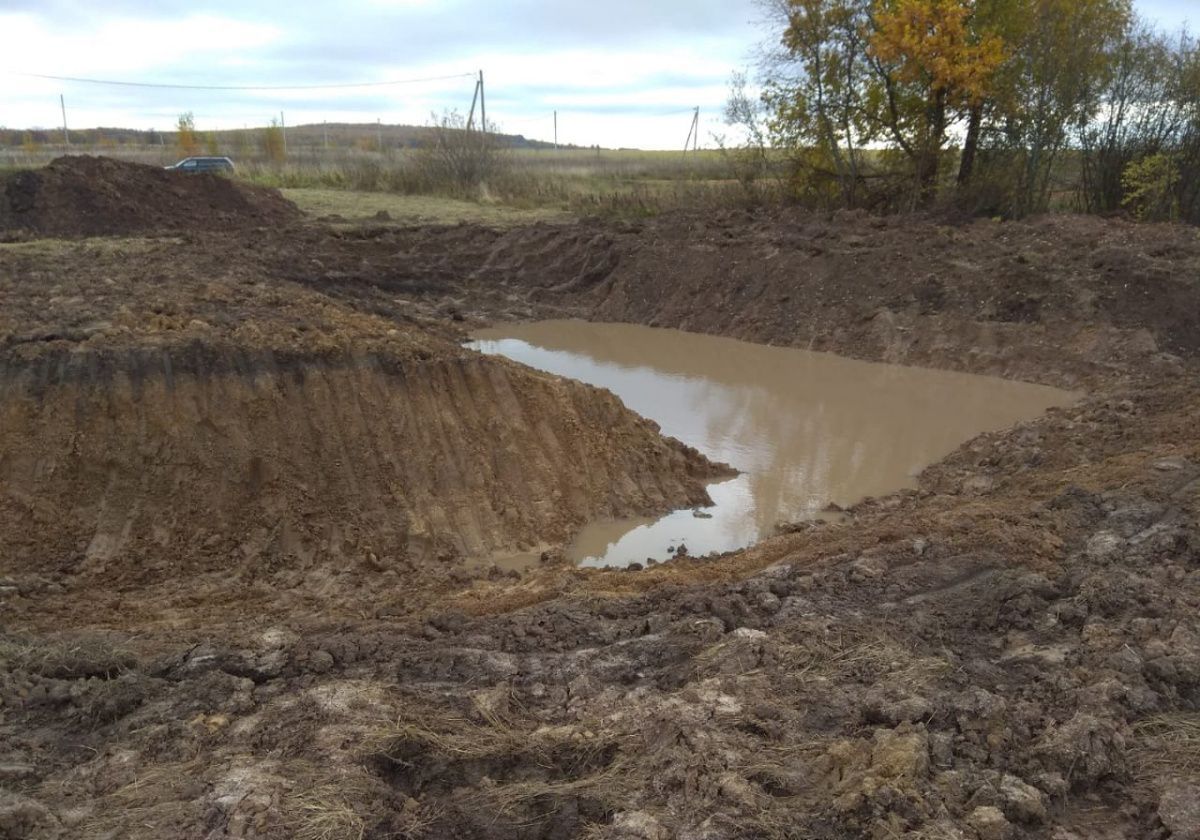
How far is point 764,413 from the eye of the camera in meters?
12.5

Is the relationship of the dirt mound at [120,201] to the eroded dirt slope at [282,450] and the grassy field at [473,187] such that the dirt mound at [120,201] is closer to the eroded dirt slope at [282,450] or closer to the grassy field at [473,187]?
the grassy field at [473,187]

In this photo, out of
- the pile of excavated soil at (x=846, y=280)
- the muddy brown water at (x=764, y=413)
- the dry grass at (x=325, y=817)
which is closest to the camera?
the dry grass at (x=325, y=817)

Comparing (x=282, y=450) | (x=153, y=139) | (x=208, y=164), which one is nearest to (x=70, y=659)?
(x=282, y=450)

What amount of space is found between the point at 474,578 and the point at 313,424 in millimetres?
2264

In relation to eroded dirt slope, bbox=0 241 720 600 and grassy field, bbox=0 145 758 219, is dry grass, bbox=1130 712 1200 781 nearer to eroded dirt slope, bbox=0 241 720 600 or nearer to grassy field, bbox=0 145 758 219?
eroded dirt slope, bbox=0 241 720 600

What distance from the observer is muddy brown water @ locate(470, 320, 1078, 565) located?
29.2 feet

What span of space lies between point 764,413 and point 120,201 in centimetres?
1808

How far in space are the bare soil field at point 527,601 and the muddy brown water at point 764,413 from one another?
0.46 meters

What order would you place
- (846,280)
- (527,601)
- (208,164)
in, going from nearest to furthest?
(527,601) → (846,280) → (208,164)

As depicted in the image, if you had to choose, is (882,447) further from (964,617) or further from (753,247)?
(753,247)

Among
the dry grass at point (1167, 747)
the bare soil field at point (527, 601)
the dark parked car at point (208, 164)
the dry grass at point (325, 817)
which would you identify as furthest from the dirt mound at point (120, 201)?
the dry grass at point (1167, 747)

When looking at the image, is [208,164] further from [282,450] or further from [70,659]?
[70,659]

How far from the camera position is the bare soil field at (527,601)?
11.4 feet

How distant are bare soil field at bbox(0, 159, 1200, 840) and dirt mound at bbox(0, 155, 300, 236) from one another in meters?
7.31
